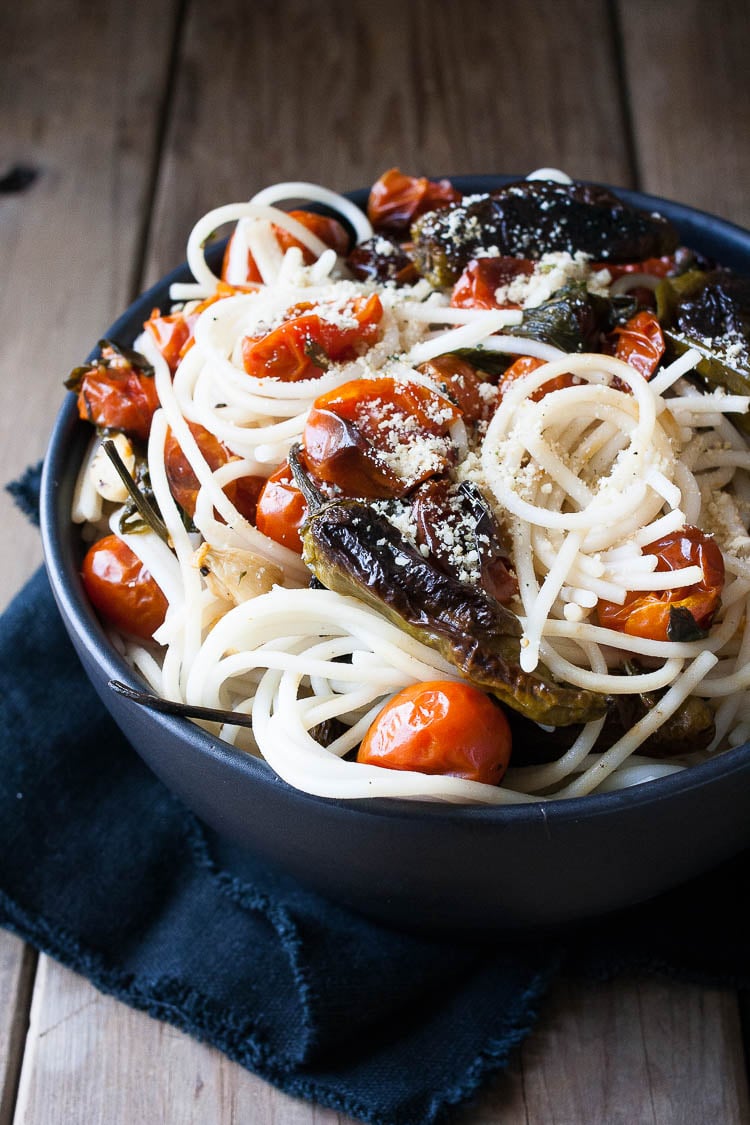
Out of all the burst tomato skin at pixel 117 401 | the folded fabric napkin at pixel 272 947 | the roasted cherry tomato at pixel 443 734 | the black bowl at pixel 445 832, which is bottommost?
the folded fabric napkin at pixel 272 947

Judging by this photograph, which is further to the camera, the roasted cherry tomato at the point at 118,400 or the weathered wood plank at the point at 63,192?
the weathered wood plank at the point at 63,192

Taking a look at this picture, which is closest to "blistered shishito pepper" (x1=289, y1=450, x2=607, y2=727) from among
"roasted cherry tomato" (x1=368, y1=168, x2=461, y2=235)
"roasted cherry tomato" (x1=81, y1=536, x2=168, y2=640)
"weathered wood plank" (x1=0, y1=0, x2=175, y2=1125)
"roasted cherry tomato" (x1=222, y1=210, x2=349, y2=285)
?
"roasted cherry tomato" (x1=81, y1=536, x2=168, y2=640)

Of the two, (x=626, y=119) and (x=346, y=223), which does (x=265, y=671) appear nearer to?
(x=346, y=223)

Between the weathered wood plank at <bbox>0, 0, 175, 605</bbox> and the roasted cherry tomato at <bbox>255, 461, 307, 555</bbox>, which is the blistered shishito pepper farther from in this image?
the weathered wood plank at <bbox>0, 0, 175, 605</bbox>

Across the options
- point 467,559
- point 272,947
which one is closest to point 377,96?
point 467,559

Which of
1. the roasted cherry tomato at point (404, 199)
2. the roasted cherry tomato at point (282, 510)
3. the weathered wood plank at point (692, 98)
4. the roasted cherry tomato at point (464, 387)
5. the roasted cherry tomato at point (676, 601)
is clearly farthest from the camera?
the weathered wood plank at point (692, 98)

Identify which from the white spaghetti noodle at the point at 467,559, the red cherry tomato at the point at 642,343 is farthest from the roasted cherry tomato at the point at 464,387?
the red cherry tomato at the point at 642,343

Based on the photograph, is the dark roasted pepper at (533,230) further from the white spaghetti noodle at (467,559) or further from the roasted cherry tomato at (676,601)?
the roasted cherry tomato at (676,601)
